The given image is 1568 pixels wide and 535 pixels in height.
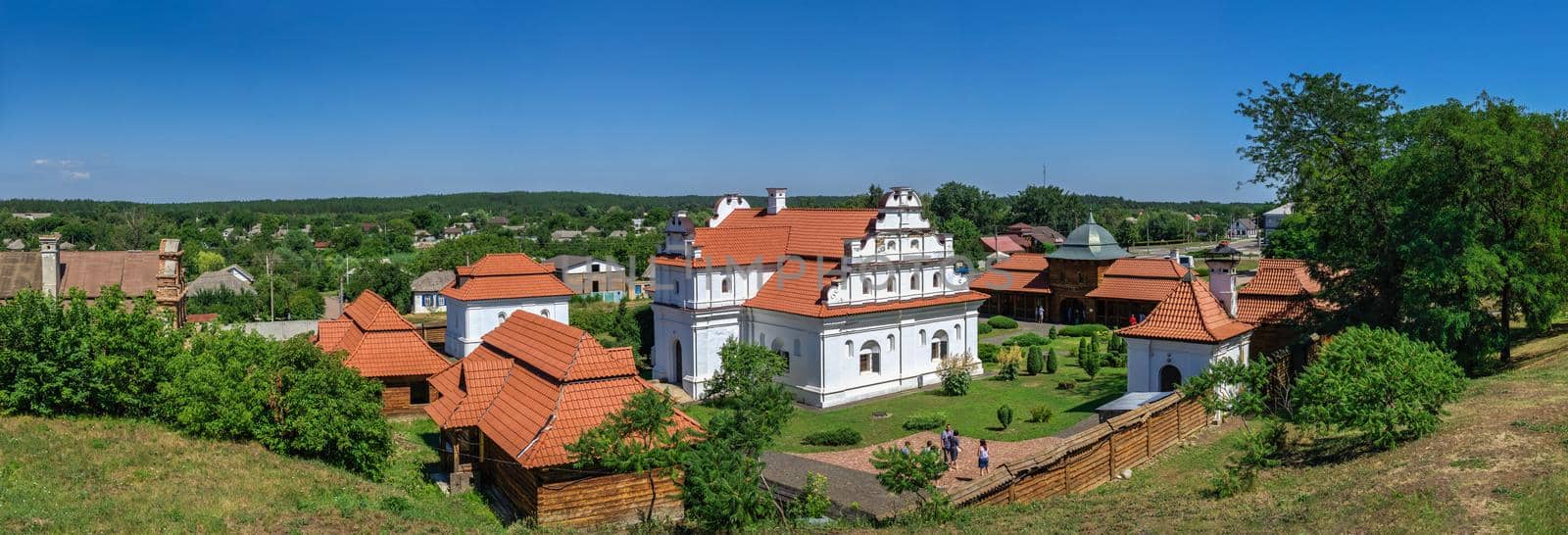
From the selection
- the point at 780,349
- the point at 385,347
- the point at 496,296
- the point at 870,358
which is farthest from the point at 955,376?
the point at 496,296

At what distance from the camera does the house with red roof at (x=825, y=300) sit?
32000 millimetres

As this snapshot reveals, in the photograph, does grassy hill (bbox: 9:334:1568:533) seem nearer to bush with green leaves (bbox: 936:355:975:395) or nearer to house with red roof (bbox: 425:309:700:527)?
house with red roof (bbox: 425:309:700:527)

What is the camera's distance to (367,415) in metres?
20.2

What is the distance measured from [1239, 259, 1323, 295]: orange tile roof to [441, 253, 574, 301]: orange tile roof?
26024 millimetres

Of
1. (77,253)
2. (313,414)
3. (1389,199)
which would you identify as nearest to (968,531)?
(313,414)

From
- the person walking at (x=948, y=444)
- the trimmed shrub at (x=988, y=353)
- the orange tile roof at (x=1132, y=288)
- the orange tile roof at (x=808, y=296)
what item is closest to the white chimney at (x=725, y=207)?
the orange tile roof at (x=808, y=296)

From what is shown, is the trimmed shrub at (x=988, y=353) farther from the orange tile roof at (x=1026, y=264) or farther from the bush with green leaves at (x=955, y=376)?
the orange tile roof at (x=1026, y=264)

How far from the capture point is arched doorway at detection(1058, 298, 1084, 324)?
52.1 m

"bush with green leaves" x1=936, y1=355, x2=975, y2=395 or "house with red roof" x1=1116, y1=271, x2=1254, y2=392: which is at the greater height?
"house with red roof" x1=1116, y1=271, x2=1254, y2=392

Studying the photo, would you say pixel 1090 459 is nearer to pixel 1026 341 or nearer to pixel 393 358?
pixel 393 358

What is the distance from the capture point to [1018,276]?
182 ft

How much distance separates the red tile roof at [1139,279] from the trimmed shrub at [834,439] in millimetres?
27094

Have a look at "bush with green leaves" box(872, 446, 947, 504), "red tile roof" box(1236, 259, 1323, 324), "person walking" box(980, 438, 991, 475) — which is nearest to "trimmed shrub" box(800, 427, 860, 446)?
"person walking" box(980, 438, 991, 475)

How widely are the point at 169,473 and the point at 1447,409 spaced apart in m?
24.1
